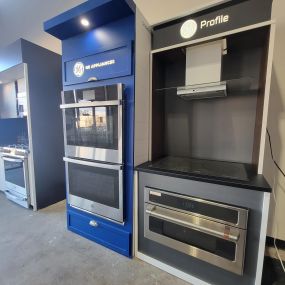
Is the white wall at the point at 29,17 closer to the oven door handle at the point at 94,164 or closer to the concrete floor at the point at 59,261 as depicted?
the oven door handle at the point at 94,164

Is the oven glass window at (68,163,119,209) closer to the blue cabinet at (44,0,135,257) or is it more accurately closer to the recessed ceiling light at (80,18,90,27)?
the blue cabinet at (44,0,135,257)

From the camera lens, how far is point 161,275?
1298mm

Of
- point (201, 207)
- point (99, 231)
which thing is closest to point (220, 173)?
point (201, 207)

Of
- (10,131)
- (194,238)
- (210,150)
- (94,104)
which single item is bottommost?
(194,238)

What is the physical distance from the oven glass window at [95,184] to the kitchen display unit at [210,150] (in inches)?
8.4

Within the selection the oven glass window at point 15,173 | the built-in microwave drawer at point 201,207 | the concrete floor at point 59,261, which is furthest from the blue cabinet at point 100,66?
the concrete floor at point 59,261

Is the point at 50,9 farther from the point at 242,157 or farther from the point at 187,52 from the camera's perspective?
the point at 242,157

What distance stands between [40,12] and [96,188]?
2.59 m

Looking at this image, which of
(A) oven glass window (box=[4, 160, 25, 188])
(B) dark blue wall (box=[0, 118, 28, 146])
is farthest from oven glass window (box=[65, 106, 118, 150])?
(B) dark blue wall (box=[0, 118, 28, 146])

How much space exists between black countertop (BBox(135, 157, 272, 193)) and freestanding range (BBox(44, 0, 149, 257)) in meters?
0.30

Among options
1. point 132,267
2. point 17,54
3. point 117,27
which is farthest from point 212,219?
point 17,54

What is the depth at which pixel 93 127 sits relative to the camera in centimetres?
149

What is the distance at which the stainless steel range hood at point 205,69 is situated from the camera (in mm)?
1276

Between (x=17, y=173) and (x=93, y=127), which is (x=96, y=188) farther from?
(x=17, y=173)
